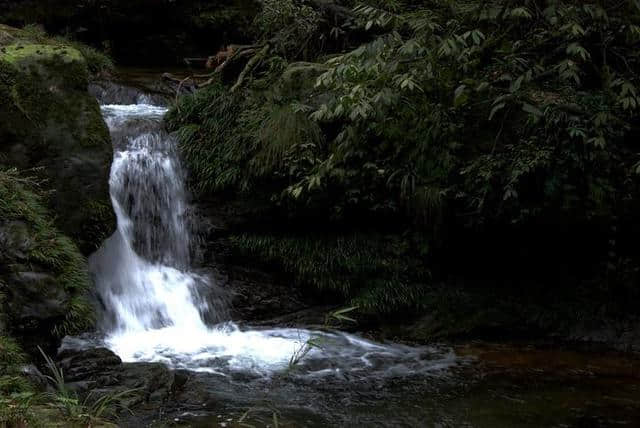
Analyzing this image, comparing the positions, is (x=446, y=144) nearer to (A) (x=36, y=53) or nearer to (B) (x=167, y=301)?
(B) (x=167, y=301)

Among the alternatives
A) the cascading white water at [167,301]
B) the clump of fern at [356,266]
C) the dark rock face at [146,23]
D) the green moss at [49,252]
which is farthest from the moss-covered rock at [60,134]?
the dark rock face at [146,23]

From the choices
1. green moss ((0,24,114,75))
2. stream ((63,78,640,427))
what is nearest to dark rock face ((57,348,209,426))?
stream ((63,78,640,427))

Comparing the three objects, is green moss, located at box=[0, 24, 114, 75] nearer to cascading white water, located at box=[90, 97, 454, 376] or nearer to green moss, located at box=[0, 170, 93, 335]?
cascading white water, located at box=[90, 97, 454, 376]

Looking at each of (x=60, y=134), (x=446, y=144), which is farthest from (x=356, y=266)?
(x=60, y=134)

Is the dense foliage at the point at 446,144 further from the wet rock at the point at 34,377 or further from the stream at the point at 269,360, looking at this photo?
the wet rock at the point at 34,377

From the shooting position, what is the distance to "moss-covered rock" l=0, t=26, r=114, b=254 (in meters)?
5.62

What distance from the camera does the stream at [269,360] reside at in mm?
4520

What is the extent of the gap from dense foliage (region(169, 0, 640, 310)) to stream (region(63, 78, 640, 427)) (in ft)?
2.09

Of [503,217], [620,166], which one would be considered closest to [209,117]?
[503,217]

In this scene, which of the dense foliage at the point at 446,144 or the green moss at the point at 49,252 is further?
the dense foliage at the point at 446,144

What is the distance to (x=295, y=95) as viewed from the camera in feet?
23.4

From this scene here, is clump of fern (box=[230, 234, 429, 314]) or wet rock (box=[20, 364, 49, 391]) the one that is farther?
clump of fern (box=[230, 234, 429, 314])

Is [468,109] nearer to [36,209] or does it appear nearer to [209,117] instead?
[209,117]

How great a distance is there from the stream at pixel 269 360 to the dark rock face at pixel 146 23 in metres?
4.70
